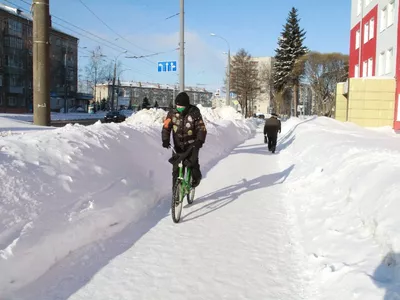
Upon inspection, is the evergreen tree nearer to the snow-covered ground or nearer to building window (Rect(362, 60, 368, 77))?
building window (Rect(362, 60, 368, 77))

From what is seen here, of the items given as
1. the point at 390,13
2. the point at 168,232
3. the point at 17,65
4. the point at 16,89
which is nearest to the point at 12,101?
the point at 16,89

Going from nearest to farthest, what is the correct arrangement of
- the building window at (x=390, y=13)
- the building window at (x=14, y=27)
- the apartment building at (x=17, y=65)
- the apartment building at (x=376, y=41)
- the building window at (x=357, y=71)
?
1. the apartment building at (x=376, y=41)
2. the building window at (x=390, y=13)
3. the building window at (x=357, y=71)
4. the apartment building at (x=17, y=65)
5. the building window at (x=14, y=27)

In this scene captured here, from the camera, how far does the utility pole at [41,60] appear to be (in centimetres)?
856

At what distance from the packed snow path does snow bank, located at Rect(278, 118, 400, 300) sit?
285 mm

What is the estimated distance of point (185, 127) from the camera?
6.24 metres

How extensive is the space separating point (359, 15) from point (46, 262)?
118 feet

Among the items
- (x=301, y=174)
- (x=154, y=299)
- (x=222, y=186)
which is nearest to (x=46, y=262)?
(x=154, y=299)

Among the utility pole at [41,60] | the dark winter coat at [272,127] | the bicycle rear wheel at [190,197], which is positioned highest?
the utility pole at [41,60]

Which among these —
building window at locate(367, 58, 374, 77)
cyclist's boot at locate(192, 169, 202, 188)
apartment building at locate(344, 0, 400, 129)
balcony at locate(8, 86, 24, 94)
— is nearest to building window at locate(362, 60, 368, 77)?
apartment building at locate(344, 0, 400, 129)

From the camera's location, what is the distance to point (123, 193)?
6109mm

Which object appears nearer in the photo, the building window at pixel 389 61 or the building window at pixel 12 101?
the building window at pixel 389 61

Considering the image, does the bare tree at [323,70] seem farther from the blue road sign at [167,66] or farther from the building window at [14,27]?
the building window at [14,27]

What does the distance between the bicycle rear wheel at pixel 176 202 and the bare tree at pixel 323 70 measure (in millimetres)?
49799

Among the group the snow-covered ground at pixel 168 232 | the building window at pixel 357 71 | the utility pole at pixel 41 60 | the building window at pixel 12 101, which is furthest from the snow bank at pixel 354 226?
the building window at pixel 12 101
